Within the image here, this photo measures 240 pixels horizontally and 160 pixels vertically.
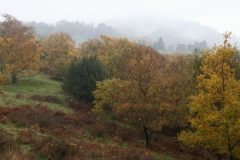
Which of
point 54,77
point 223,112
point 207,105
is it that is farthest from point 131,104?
point 54,77

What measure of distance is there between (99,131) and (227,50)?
1593 cm

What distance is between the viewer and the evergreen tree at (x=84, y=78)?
129ft

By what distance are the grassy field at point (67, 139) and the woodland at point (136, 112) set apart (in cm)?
5

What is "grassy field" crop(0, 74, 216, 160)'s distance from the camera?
11327 mm

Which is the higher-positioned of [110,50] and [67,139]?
[110,50]

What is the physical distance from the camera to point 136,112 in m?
23.5

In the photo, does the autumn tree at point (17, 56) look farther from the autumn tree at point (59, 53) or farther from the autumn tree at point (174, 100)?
the autumn tree at point (174, 100)

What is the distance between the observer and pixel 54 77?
6612 cm

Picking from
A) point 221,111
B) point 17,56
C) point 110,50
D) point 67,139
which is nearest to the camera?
point 221,111

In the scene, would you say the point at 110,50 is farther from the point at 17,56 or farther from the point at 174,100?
the point at 174,100

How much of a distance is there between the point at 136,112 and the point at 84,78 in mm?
19518

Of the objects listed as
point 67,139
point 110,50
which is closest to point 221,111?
point 67,139

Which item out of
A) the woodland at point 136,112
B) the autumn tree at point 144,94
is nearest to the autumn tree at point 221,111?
the woodland at point 136,112

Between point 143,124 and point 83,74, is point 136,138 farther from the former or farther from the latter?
point 83,74
